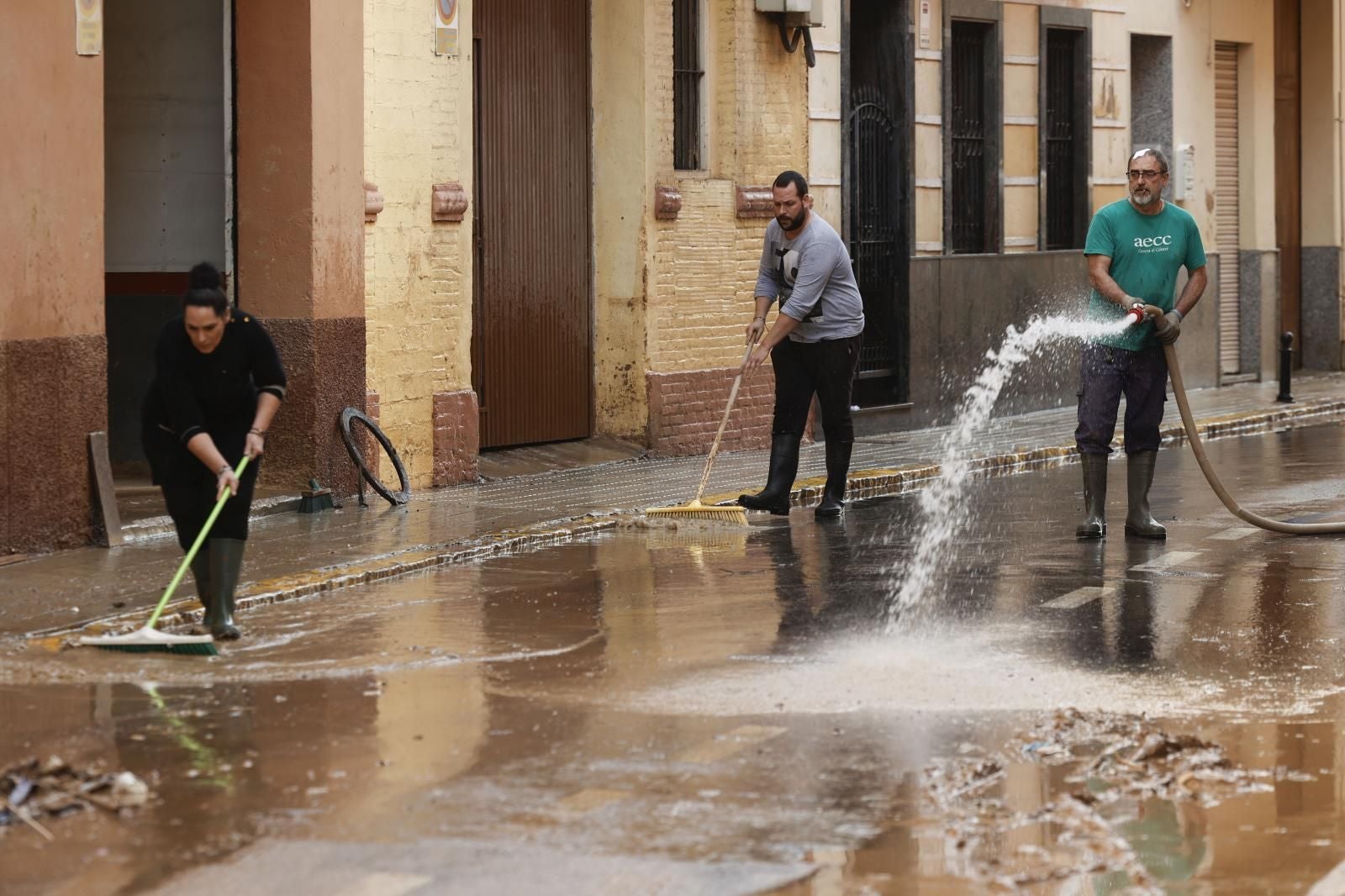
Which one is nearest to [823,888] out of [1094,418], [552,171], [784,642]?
[784,642]

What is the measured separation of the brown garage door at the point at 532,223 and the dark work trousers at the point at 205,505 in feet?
22.4

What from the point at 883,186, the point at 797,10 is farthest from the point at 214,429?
the point at 883,186

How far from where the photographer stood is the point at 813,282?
529 inches

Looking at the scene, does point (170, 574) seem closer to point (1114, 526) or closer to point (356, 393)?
point (356, 393)

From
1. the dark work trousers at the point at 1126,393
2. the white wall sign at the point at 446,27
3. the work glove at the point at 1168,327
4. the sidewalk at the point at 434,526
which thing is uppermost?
the white wall sign at the point at 446,27

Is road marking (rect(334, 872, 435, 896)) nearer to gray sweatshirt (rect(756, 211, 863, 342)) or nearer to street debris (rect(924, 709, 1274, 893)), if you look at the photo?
street debris (rect(924, 709, 1274, 893))

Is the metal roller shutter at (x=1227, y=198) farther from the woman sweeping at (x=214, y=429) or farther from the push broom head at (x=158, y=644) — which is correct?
the push broom head at (x=158, y=644)

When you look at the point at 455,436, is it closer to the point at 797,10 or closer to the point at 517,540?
the point at 517,540

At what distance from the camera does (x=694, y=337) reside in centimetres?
1797

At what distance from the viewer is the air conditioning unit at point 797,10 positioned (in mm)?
18312

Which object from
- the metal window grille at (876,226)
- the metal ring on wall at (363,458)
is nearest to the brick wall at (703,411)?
the metal window grille at (876,226)

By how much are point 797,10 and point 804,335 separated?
5355mm

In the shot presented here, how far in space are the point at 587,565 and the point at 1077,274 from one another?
12507mm

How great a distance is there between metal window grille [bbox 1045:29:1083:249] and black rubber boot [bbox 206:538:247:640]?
15.2 meters
